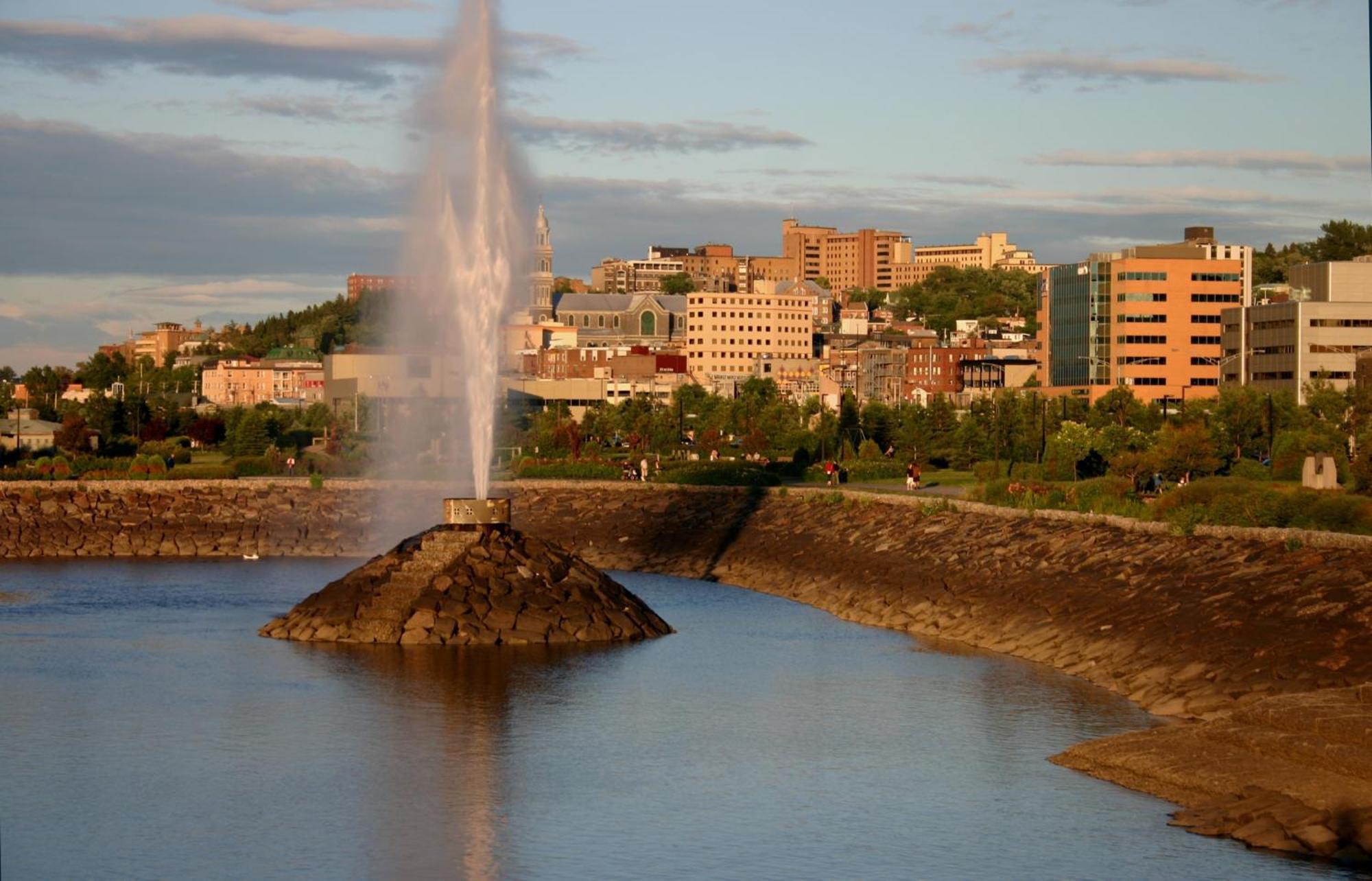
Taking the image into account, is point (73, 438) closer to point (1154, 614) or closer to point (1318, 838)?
point (1154, 614)

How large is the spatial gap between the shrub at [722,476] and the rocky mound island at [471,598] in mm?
43141

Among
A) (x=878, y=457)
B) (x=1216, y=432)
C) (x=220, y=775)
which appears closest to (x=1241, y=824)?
(x=220, y=775)

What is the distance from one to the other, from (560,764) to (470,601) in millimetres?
15109

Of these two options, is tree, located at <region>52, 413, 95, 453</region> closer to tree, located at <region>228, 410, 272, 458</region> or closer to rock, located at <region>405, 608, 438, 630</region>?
tree, located at <region>228, 410, 272, 458</region>

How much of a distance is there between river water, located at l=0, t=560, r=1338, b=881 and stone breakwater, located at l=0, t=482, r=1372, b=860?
4.30ft

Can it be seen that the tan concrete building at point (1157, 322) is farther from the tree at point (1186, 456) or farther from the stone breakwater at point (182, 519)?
the stone breakwater at point (182, 519)

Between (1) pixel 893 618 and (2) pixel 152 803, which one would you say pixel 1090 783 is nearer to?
(2) pixel 152 803

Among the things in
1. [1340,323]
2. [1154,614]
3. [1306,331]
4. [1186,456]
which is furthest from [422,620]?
[1340,323]

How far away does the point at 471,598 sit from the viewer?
53.8 metres

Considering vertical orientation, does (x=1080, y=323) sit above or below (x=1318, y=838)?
above

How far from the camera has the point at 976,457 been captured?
117625 millimetres

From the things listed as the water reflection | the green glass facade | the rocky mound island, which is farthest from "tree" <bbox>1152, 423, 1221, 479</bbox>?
the green glass facade

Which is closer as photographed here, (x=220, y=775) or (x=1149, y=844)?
(x=1149, y=844)

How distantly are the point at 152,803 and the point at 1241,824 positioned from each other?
61.6ft
